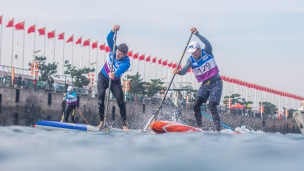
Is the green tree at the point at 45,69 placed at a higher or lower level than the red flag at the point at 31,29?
lower

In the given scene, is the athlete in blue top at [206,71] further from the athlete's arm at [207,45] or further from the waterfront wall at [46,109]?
the waterfront wall at [46,109]

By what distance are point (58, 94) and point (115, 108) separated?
5159 millimetres

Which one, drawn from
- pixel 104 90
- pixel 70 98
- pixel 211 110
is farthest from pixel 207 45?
pixel 70 98

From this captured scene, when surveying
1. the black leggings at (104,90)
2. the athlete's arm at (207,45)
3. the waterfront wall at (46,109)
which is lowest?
the waterfront wall at (46,109)

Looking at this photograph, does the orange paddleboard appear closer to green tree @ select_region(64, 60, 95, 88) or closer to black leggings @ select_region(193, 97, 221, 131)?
black leggings @ select_region(193, 97, 221, 131)

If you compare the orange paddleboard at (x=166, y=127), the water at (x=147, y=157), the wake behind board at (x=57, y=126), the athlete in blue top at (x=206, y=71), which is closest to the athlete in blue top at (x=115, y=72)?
the athlete in blue top at (x=206, y=71)

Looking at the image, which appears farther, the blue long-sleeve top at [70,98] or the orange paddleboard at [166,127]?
the blue long-sleeve top at [70,98]

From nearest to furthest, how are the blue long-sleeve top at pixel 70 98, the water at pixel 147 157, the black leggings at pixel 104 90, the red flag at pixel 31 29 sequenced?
the water at pixel 147 157
the black leggings at pixel 104 90
the blue long-sleeve top at pixel 70 98
the red flag at pixel 31 29

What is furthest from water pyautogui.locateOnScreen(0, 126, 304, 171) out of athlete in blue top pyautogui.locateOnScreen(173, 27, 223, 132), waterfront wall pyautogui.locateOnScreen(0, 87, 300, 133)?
waterfront wall pyautogui.locateOnScreen(0, 87, 300, 133)

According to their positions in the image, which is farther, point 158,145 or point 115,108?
point 115,108

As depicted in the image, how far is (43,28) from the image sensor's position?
41781mm

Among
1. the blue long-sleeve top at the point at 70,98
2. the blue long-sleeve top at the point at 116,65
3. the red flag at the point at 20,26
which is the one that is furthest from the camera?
the red flag at the point at 20,26

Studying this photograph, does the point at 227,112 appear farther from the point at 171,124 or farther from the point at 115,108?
the point at 171,124

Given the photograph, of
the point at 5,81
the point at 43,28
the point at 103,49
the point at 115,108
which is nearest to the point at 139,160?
the point at 5,81
